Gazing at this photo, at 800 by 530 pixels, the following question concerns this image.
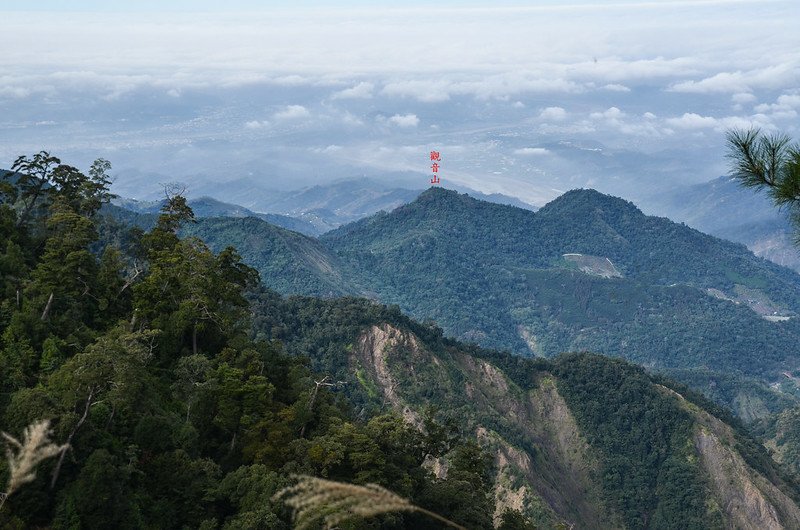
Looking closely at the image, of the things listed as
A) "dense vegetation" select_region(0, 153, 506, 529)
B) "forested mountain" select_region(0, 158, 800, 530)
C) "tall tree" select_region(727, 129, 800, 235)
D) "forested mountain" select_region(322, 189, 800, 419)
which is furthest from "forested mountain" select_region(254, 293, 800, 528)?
"forested mountain" select_region(322, 189, 800, 419)

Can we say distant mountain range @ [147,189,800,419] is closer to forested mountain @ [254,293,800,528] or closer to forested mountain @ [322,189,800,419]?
forested mountain @ [322,189,800,419]

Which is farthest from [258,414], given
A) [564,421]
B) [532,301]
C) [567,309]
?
[532,301]

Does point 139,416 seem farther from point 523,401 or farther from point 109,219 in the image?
point 523,401

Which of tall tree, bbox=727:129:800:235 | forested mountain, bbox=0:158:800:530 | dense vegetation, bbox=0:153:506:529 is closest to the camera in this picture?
tall tree, bbox=727:129:800:235

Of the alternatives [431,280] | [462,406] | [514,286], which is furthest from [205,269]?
[514,286]

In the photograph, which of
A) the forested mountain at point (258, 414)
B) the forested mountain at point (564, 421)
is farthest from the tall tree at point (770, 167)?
the forested mountain at point (564, 421)

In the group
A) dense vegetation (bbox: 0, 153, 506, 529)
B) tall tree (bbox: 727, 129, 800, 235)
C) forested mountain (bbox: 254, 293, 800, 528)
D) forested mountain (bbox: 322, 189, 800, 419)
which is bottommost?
forested mountain (bbox: 322, 189, 800, 419)

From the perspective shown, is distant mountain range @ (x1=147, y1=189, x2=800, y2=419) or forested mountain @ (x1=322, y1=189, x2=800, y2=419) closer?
distant mountain range @ (x1=147, y1=189, x2=800, y2=419)

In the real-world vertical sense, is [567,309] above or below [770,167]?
below

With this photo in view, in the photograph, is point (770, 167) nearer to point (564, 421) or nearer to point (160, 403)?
point (160, 403)
